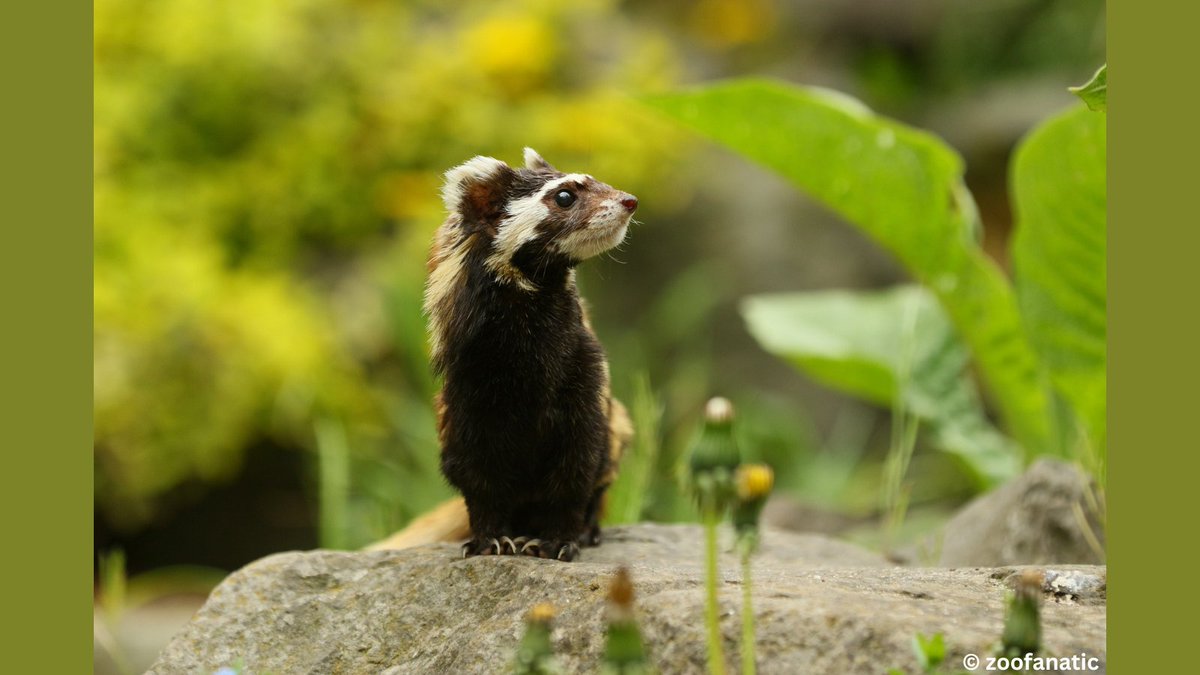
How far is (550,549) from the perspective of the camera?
3736mm

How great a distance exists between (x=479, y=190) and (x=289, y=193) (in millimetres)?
4702

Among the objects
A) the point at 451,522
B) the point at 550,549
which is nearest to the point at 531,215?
the point at 550,549

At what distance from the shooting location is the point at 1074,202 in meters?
4.78

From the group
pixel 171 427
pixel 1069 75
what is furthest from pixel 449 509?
pixel 1069 75

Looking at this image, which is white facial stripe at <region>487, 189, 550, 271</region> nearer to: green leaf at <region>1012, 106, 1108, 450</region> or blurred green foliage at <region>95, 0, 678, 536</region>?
green leaf at <region>1012, 106, 1108, 450</region>

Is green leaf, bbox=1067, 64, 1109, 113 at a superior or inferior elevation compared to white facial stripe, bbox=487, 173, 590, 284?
superior

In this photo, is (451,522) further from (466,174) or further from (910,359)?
(910,359)

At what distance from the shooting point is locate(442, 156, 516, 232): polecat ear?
361 cm

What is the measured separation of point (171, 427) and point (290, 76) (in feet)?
8.08

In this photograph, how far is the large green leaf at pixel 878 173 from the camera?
510 centimetres

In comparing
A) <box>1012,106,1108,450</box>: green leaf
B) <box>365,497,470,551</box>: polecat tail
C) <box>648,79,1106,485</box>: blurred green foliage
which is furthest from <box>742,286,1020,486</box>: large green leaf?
<box>365,497,470,551</box>: polecat tail

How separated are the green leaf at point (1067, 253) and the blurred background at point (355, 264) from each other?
5.87 feet

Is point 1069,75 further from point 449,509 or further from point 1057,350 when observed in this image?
point 449,509

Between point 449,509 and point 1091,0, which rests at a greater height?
point 1091,0
